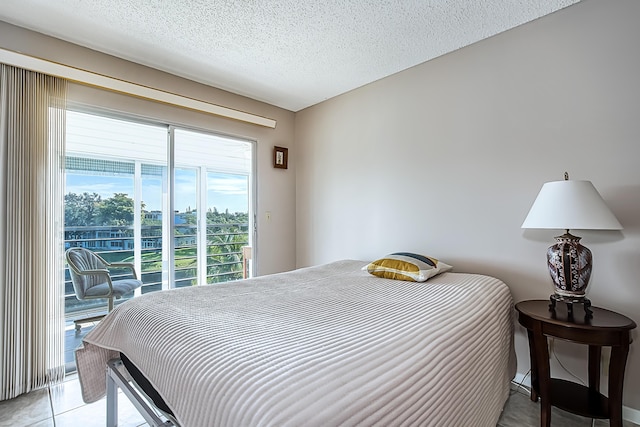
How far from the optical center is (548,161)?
2.05 m

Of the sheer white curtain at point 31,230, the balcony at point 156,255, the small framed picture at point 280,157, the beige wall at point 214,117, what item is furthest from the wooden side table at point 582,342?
the sheer white curtain at point 31,230

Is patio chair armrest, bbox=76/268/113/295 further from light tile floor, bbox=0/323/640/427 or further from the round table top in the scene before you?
the round table top

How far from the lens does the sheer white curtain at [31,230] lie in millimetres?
2021

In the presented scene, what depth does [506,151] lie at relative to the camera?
2223 mm

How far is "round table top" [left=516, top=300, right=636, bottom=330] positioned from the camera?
58.1 inches

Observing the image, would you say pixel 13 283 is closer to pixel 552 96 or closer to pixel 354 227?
pixel 354 227

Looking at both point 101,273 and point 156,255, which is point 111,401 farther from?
point 156,255

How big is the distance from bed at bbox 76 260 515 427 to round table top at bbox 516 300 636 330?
0.50ft

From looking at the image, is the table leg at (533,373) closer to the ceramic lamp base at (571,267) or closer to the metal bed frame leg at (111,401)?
the ceramic lamp base at (571,267)

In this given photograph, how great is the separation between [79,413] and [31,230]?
1250 mm

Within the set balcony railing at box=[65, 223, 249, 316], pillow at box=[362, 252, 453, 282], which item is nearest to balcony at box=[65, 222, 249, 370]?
balcony railing at box=[65, 223, 249, 316]

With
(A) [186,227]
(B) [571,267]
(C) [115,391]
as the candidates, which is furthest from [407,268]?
(A) [186,227]

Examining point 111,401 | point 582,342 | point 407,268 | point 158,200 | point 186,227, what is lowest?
point 111,401

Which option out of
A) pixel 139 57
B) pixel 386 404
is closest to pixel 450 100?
pixel 386 404
